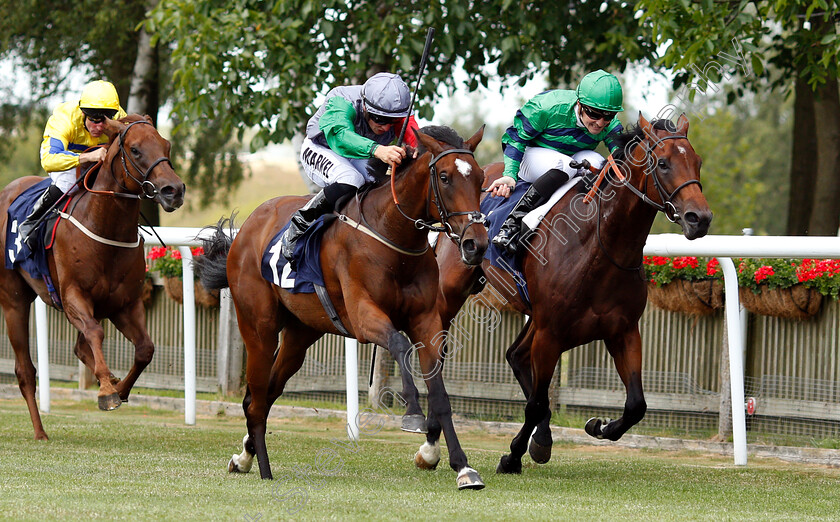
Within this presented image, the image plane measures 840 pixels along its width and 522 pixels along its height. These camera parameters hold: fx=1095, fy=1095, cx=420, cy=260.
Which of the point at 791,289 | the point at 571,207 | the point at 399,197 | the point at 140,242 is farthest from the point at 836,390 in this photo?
the point at 140,242

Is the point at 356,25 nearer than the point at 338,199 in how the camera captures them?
No

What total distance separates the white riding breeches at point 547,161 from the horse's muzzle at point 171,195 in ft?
7.06

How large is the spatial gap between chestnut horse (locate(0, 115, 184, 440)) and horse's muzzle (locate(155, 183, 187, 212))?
0.17 ft

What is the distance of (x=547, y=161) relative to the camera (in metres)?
6.82

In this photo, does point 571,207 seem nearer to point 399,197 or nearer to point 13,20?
point 399,197

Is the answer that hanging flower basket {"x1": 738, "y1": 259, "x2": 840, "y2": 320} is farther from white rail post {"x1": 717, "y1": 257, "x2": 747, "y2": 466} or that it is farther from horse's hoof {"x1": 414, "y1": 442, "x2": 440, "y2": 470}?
horse's hoof {"x1": 414, "y1": 442, "x2": 440, "y2": 470}

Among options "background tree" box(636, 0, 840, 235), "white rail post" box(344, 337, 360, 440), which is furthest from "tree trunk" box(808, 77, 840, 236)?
"white rail post" box(344, 337, 360, 440)

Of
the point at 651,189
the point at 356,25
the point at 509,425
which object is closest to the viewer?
the point at 651,189

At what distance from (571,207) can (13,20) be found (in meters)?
12.4

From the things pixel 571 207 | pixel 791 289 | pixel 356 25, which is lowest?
pixel 791 289

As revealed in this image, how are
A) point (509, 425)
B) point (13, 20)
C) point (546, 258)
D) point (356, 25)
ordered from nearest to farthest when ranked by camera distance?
point (546, 258) → point (509, 425) → point (356, 25) → point (13, 20)

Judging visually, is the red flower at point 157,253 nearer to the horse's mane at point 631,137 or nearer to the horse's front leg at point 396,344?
the horse's front leg at point 396,344

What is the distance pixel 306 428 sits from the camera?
363 inches

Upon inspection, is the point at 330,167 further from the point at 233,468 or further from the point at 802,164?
the point at 802,164
